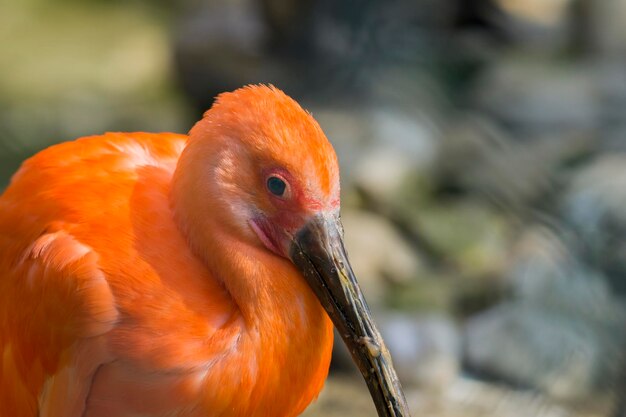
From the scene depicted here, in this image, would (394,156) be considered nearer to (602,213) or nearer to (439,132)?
(439,132)

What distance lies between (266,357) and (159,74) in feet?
19.1

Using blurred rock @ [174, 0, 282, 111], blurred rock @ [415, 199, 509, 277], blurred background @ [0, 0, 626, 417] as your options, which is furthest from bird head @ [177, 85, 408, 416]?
blurred rock @ [174, 0, 282, 111]

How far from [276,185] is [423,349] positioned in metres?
2.67

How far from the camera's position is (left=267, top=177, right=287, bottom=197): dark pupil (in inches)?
104

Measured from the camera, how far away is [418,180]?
632 centimetres

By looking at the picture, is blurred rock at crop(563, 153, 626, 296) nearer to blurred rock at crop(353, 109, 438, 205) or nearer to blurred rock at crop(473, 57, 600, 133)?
blurred rock at crop(473, 57, 600, 133)

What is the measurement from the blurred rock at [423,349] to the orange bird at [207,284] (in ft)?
7.42

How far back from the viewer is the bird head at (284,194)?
261 centimetres

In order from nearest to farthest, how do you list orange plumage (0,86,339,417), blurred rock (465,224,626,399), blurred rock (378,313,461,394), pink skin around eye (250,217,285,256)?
orange plumage (0,86,339,417), pink skin around eye (250,217,285,256), blurred rock (465,224,626,399), blurred rock (378,313,461,394)

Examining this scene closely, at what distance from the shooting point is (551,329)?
5.06 metres

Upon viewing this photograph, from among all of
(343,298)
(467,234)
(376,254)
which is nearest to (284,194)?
(343,298)

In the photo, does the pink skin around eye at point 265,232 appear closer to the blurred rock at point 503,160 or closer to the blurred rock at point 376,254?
the blurred rock at point 503,160

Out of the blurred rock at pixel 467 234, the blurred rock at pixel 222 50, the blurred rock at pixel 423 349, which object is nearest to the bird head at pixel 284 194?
the blurred rock at pixel 423 349

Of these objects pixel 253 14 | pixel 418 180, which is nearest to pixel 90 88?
pixel 253 14
